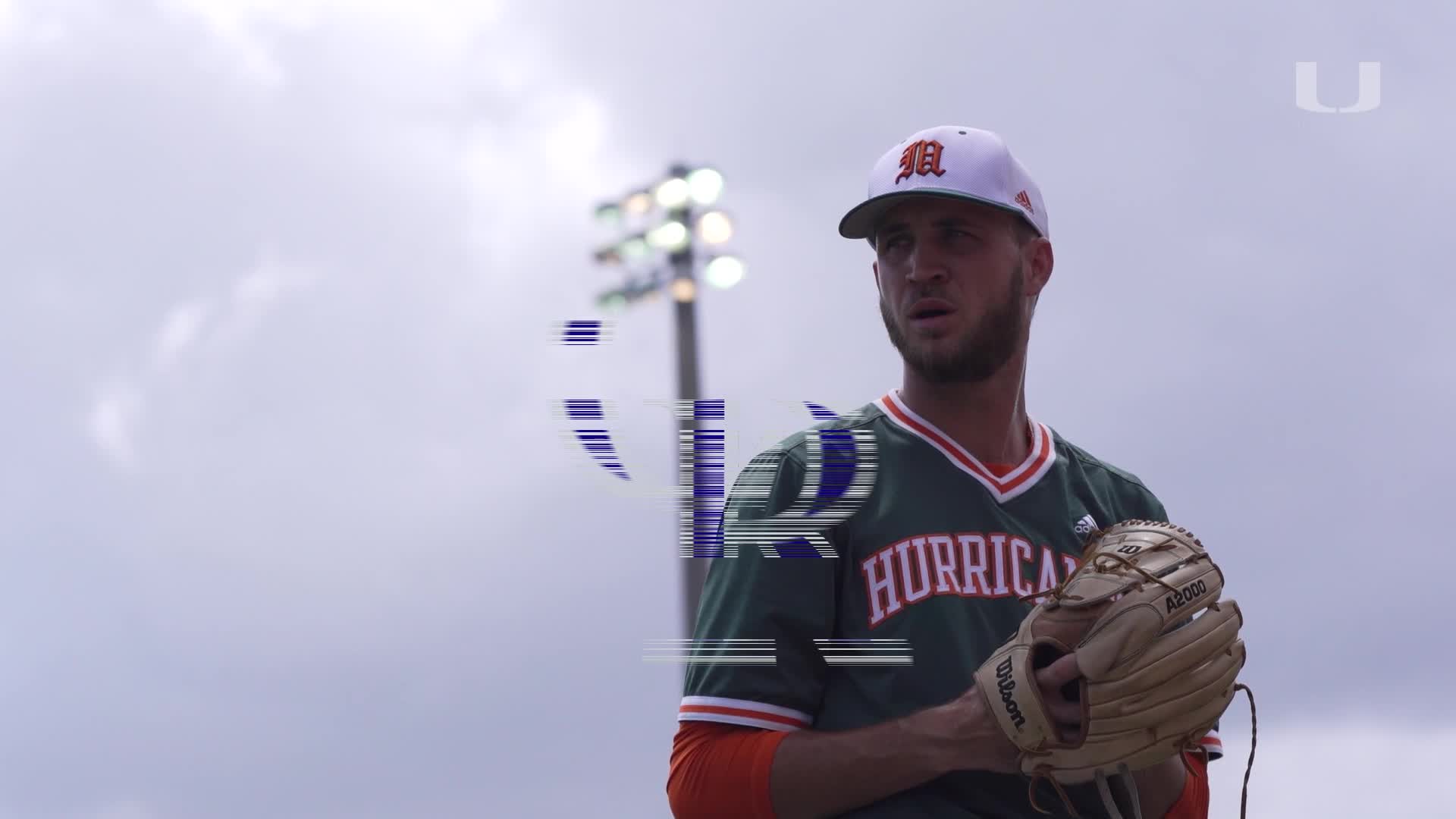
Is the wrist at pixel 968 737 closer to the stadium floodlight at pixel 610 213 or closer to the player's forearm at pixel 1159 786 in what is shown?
the player's forearm at pixel 1159 786

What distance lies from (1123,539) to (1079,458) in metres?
0.60

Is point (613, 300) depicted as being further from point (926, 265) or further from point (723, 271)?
point (926, 265)

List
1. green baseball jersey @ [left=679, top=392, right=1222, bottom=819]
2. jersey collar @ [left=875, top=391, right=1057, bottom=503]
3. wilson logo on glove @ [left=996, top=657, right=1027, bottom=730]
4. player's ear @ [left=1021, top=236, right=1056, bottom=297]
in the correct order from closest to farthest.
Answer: wilson logo on glove @ [left=996, top=657, right=1027, bottom=730], green baseball jersey @ [left=679, top=392, right=1222, bottom=819], jersey collar @ [left=875, top=391, right=1057, bottom=503], player's ear @ [left=1021, top=236, right=1056, bottom=297]

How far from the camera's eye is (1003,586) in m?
3.44

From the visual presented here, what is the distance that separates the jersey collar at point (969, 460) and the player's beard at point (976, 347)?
11 cm

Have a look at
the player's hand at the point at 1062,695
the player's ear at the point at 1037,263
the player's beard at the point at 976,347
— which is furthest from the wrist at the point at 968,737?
the player's ear at the point at 1037,263

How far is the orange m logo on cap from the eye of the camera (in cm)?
362

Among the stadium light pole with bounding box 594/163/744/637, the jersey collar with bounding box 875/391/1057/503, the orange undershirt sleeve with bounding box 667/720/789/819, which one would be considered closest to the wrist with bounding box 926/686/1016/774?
the orange undershirt sleeve with bounding box 667/720/789/819

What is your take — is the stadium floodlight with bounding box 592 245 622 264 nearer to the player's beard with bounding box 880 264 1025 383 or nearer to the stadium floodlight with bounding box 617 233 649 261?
the stadium floodlight with bounding box 617 233 649 261

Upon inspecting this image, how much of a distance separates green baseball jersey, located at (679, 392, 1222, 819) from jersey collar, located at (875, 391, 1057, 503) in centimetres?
2

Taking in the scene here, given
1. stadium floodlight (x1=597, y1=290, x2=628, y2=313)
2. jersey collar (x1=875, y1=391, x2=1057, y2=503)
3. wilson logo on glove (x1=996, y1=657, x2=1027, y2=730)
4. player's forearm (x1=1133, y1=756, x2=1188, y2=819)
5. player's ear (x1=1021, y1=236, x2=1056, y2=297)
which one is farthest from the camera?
stadium floodlight (x1=597, y1=290, x2=628, y2=313)

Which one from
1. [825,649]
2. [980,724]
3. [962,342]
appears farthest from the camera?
[962,342]

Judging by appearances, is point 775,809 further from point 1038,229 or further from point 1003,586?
point 1038,229

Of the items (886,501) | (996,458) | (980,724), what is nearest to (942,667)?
(980,724)
